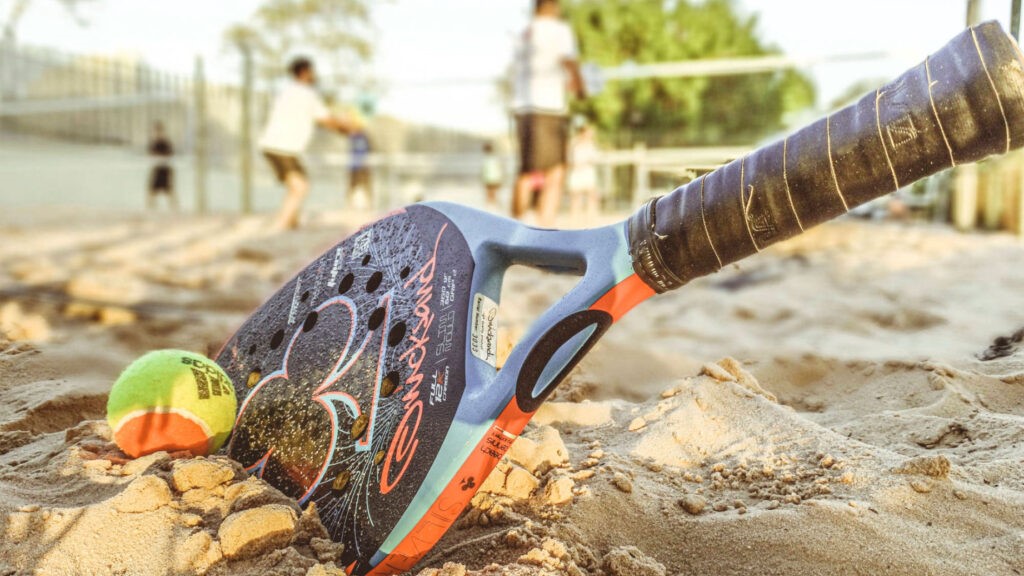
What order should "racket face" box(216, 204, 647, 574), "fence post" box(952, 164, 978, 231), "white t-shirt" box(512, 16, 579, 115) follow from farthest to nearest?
"fence post" box(952, 164, 978, 231)
"white t-shirt" box(512, 16, 579, 115)
"racket face" box(216, 204, 647, 574)

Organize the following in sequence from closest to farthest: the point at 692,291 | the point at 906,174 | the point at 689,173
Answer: the point at 906,174 < the point at 689,173 < the point at 692,291

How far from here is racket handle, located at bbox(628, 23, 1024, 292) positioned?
91cm

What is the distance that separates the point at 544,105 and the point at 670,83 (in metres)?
13.0

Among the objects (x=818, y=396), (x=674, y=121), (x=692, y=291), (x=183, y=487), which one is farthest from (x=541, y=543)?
(x=674, y=121)

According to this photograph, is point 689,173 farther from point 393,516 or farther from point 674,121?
point 674,121

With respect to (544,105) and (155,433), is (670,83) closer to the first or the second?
(544,105)

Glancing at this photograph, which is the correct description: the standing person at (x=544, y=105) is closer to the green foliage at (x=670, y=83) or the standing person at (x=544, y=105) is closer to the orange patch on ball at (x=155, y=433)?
the orange patch on ball at (x=155, y=433)

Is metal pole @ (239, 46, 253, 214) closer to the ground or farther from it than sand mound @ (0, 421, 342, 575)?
farther from it

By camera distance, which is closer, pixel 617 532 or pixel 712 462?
pixel 617 532

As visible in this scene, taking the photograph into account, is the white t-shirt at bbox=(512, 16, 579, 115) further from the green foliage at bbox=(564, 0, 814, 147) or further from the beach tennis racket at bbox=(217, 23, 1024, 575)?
the green foliage at bbox=(564, 0, 814, 147)

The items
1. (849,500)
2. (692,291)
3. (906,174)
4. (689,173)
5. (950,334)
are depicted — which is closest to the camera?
(906,174)

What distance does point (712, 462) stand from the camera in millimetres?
1284

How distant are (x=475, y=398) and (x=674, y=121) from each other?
16652 millimetres

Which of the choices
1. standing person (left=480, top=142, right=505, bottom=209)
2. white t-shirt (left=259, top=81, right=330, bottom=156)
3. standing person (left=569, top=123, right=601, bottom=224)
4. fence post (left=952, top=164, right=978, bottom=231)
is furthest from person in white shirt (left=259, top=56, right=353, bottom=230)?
fence post (left=952, top=164, right=978, bottom=231)
